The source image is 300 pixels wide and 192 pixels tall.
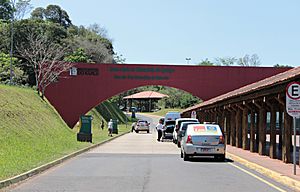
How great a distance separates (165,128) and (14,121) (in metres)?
18.0

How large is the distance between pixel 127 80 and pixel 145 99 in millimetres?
83241

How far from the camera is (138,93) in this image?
455ft

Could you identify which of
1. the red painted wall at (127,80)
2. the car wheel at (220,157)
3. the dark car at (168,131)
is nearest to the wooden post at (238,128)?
the car wheel at (220,157)

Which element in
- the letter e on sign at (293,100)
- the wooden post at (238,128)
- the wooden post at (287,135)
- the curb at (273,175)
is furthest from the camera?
the wooden post at (238,128)

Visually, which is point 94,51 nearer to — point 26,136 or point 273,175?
point 26,136

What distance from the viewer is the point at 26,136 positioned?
85.7ft

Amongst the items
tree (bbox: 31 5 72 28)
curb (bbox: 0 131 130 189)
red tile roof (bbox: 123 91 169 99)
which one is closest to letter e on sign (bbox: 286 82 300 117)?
curb (bbox: 0 131 130 189)

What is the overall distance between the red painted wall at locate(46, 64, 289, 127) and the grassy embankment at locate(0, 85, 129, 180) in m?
14.0

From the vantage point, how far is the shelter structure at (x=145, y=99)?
134375mm

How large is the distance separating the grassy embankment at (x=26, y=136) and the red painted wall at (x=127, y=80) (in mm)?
14010

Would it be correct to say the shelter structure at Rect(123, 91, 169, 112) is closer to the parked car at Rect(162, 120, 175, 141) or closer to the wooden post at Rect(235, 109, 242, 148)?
the parked car at Rect(162, 120, 175, 141)

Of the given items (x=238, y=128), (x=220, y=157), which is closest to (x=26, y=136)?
(x=220, y=157)

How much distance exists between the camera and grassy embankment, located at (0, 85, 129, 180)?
17798 millimetres

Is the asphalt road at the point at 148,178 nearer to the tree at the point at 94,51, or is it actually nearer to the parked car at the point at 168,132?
the parked car at the point at 168,132
